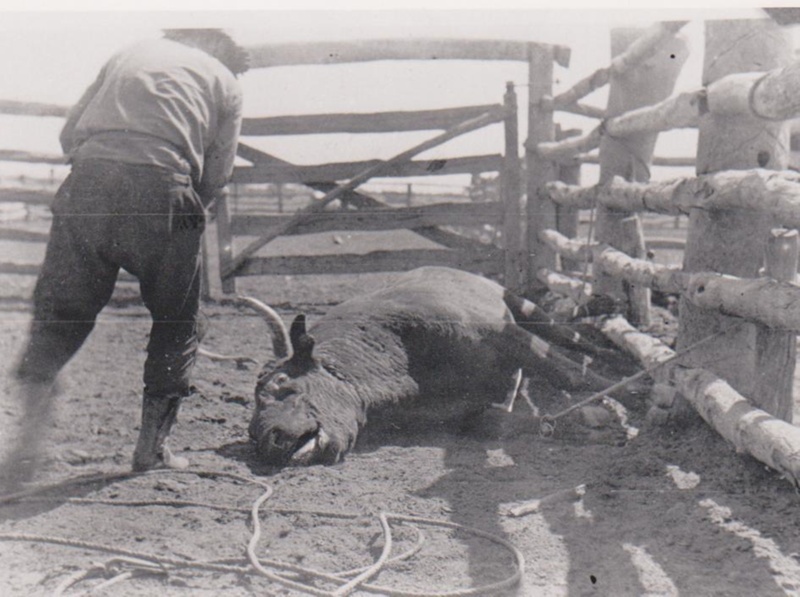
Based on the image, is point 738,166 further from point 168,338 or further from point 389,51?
point 389,51

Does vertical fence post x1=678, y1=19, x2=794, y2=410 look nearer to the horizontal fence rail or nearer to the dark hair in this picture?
the dark hair

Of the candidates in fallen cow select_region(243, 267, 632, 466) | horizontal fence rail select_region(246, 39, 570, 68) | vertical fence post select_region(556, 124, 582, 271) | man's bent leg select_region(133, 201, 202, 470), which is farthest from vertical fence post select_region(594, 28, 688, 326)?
man's bent leg select_region(133, 201, 202, 470)

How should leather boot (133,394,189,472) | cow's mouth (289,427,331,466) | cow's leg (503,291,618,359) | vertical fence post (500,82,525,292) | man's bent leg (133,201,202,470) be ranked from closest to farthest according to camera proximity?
1. man's bent leg (133,201,202,470)
2. leather boot (133,394,189,472)
3. cow's mouth (289,427,331,466)
4. cow's leg (503,291,618,359)
5. vertical fence post (500,82,525,292)

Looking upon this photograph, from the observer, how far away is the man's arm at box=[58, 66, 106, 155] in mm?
3510

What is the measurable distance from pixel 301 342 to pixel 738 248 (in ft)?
6.44

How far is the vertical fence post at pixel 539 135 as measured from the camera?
23.5 ft

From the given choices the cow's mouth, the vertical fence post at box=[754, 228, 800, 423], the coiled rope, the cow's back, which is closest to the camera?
the coiled rope

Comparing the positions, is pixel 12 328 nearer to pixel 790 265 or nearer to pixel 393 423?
pixel 393 423

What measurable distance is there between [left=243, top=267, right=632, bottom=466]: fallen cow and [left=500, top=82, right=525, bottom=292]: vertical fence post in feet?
5.85

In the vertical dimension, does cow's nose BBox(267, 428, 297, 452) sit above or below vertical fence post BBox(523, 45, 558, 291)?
below

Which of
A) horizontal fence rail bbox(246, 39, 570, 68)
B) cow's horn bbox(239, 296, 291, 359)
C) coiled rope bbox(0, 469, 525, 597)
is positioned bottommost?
coiled rope bbox(0, 469, 525, 597)

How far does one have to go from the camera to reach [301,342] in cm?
388

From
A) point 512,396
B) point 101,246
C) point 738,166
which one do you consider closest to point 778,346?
point 738,166

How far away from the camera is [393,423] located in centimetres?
430
